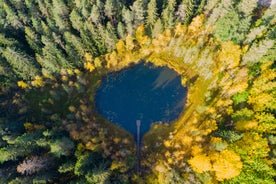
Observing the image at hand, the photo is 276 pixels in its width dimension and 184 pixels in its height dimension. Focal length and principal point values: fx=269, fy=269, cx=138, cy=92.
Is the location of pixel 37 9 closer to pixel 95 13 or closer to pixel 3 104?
pixel 95 13

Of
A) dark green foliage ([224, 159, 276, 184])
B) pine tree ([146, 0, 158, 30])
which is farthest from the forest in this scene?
pine tree ([146, 0, 158, 30])

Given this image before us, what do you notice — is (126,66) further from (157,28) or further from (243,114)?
(243,114)

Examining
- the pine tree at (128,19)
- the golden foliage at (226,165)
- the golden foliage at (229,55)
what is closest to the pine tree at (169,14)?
the pine tree at (128,19)

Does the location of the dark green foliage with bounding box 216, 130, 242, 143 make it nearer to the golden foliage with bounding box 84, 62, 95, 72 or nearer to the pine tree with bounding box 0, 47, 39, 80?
the golden foliage with bounding box 84, 62, 95, 72

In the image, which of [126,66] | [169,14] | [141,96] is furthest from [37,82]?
[169,14]

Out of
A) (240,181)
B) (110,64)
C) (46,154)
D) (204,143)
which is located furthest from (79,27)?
(240,181)

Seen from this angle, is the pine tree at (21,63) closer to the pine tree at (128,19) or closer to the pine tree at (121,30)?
the pine tree at (121,30)
